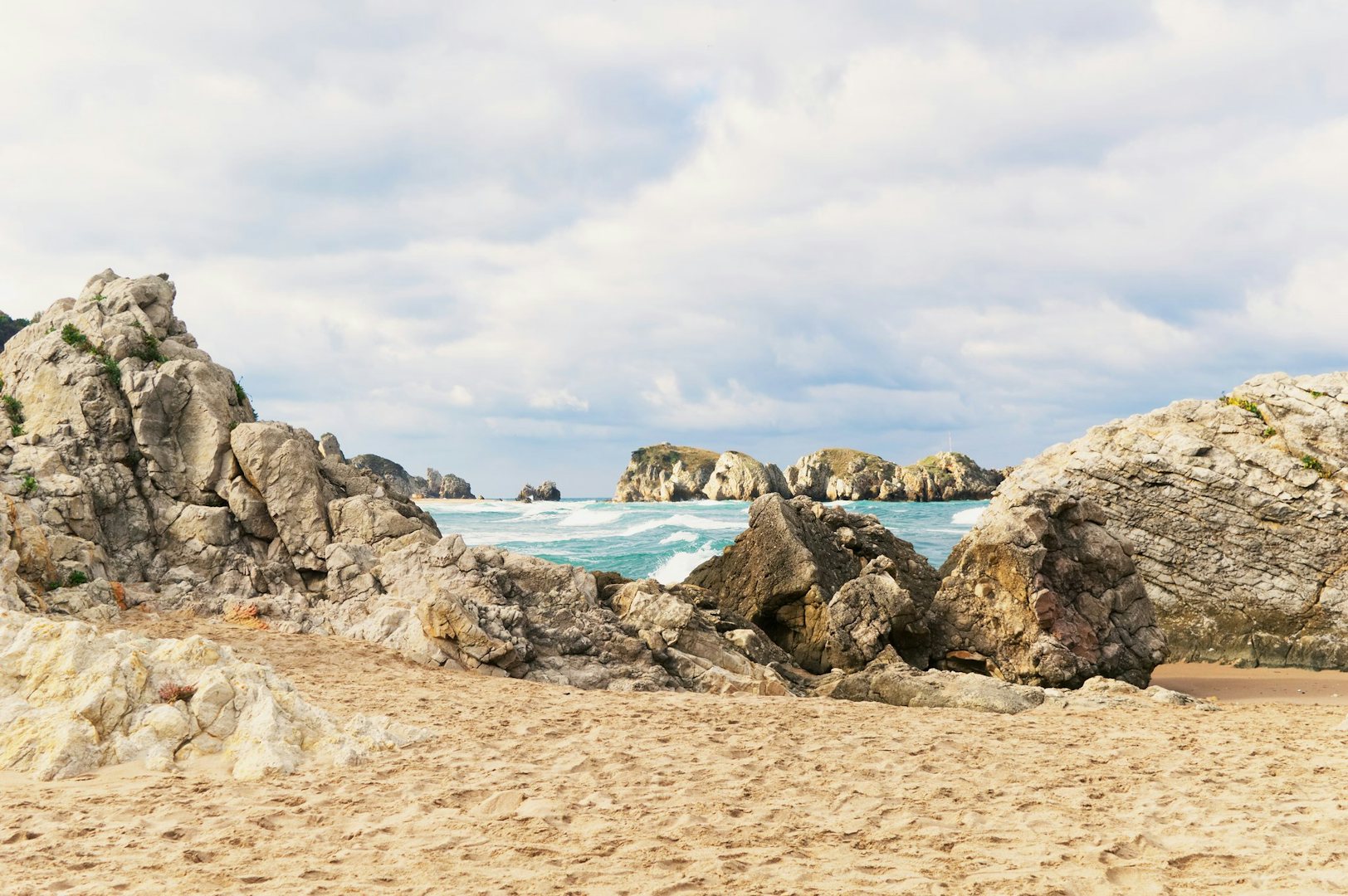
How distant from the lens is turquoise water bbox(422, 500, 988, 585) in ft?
119

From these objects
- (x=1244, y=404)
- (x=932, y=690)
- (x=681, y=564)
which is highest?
(x=1244, y=404)

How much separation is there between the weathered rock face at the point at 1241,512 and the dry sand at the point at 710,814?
10.1 m

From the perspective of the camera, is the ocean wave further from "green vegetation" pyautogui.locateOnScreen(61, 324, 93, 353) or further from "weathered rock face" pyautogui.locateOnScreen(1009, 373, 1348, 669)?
"green vegetation" pyautogui.locateOnScreen(61, 324, 93, 353)

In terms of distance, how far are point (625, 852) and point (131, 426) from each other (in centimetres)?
1543

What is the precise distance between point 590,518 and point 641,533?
17.1 metres

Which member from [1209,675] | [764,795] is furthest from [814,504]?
[764,795]

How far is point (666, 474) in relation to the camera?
103m

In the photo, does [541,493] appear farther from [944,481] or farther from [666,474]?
[944,481]

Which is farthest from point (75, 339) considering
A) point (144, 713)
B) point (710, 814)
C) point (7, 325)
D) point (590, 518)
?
point (7, 325)

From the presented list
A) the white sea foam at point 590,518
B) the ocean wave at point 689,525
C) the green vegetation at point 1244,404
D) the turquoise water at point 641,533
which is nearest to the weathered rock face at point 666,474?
the turquoise water at point 641,533

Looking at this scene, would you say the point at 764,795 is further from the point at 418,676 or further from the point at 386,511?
the point at 386,511

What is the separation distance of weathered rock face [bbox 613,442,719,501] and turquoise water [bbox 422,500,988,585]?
25166mm

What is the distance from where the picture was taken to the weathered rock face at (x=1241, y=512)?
18.8 metres

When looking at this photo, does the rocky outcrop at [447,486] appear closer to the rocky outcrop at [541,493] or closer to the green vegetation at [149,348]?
the rocky outcrop at [541,493]
